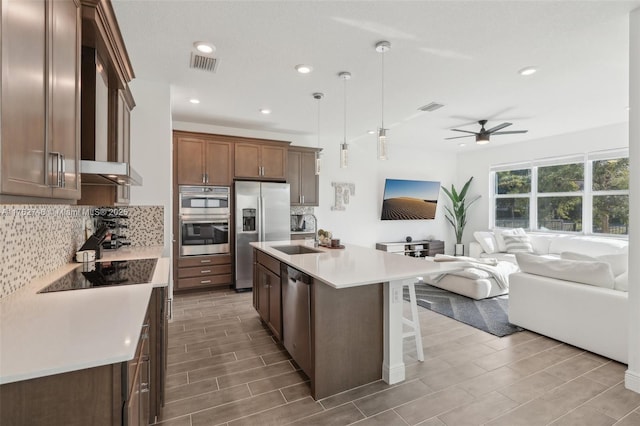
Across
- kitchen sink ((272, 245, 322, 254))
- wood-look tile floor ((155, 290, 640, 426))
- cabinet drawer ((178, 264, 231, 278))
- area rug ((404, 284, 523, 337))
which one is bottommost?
wood-look tile floor ((155, 290, 640, 426))

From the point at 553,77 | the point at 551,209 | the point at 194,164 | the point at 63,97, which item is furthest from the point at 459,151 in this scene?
the point at 63,97

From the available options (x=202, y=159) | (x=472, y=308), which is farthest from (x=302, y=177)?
(x=472, y=308)

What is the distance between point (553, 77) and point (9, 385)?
4.60 meters

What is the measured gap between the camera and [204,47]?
2.67m

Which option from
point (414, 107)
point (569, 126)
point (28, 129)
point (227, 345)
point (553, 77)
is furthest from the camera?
point (569, 126)

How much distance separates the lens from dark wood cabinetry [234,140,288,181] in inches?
198

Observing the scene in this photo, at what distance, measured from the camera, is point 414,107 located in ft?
14.2

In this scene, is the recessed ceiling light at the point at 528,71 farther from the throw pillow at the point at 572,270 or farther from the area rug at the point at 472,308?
the area rug at the point at 472,308

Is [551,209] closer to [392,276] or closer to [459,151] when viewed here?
[459,151]

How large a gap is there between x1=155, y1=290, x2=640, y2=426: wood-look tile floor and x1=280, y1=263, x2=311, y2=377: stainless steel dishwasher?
166 millimetres

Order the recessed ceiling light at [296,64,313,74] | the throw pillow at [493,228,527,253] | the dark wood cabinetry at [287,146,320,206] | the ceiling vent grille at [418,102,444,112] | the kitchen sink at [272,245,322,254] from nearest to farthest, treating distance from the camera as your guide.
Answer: the recessed ceiling light at [296,64,313,74]
the kitchen sink at [272,245,322,254]
the ceiling vent grille at [418,102,444,112]
the dark wood cabinetry at [287,146,320,206]
the throw pillow at [493,228,527,253]

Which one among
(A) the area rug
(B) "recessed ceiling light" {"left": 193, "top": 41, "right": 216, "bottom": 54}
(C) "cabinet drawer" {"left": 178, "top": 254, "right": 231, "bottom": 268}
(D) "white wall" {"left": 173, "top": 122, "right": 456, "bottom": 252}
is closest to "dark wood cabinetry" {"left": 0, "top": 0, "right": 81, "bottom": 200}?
(B) "recessed ceiling light" {"left": 193, "top": 41, "right": 216, "bottom": 54}

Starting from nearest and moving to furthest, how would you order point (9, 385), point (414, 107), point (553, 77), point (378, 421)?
1. point (9, 385)
2. point (378, 421)
3. point (553, 77)
4. point (414, 107)

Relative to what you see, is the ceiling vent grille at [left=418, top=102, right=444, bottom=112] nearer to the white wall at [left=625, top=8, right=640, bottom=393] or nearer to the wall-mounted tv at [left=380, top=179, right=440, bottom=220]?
the white wall at [left=625, top=8, right=640, bottom=393]
